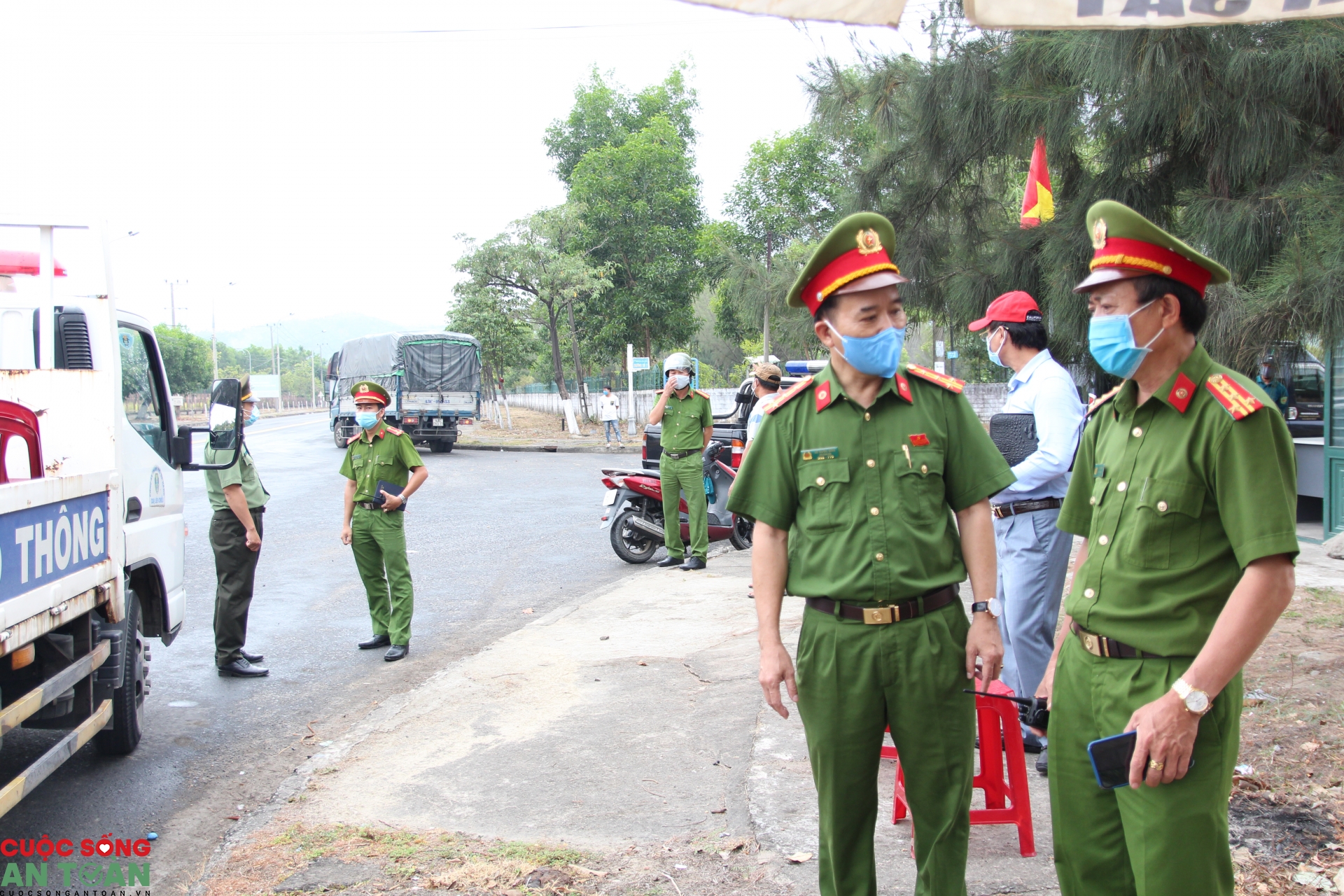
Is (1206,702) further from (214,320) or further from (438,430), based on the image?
(214,320)

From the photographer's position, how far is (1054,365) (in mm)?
3996

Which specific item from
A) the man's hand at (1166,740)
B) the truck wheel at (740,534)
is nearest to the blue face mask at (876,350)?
the man's hand at (1166,740)

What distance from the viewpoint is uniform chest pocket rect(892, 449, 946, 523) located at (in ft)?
8.26

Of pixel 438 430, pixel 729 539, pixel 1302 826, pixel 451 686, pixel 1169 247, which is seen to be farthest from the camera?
pixel 438 430

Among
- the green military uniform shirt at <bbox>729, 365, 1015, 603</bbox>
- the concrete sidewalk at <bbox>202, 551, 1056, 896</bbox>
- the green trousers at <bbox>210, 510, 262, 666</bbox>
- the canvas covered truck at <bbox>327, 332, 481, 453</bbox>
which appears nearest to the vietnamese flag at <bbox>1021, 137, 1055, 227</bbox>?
the concrete sidewalk at <bbox>202, 551, 1056, 896</bbox>

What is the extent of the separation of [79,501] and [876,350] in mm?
2982

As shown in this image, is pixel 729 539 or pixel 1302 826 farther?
pixel 729 539

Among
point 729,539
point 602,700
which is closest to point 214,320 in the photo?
point 729,539

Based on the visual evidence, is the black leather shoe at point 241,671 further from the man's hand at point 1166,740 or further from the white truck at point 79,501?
the man's hand at point 1166,740

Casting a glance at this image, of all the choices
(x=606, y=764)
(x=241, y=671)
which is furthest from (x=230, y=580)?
(x=606, y=764)

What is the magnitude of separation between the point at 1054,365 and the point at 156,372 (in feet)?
14.6

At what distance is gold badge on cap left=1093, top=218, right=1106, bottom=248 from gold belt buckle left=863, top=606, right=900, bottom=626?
3.22ft

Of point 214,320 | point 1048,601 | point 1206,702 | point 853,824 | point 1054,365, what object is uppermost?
point 214,320

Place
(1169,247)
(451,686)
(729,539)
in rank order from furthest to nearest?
(729,539), (451,686), (1169,247)
